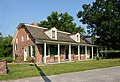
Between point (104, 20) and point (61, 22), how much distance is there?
1824cm

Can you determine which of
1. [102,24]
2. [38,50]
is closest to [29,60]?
[38,50]

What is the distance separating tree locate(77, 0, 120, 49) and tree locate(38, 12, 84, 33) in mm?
10969

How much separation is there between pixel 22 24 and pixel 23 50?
4.05m

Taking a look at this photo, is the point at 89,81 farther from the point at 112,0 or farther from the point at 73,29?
the point at 73,29

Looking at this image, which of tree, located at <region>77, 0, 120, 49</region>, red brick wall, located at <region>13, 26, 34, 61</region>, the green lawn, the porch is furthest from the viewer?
tree, located at <region>77, 0, 120, 49</region>

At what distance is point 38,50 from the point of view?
30062 millimetres

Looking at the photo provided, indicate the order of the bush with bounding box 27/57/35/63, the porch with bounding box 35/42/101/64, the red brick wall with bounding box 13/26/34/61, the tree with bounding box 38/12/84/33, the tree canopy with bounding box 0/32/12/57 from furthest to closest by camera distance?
the tree with bounding box 38/12/84/33
the tree canopy with bounding box 0/32/12/57
the red brick wall with bounding box 13/26/34/61
the porch with bounding box 35/42/101/64
the bush with bounding box 27/57/35/63

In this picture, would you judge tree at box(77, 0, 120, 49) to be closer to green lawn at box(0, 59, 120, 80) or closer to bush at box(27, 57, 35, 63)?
bush at box(27, 57, 35, 63)

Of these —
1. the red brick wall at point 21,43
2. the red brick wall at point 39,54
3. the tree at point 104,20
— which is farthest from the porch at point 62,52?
the tree at point 104,20

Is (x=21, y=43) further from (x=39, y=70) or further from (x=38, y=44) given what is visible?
(x=39, y=70)

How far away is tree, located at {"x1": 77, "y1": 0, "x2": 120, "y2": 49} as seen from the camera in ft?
135

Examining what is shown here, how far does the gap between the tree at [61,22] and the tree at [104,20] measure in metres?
11.0

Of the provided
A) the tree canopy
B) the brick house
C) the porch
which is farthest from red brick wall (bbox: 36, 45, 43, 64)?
the tree canopy

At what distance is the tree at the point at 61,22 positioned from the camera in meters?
58.2
